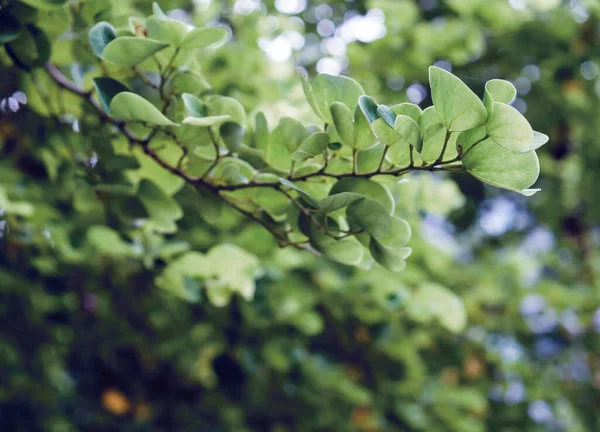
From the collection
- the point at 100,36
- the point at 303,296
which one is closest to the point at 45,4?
the point at 100,36

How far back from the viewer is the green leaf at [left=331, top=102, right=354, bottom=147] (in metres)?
0.52

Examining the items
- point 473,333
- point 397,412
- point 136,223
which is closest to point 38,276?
point 136,223

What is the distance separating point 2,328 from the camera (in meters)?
1.60

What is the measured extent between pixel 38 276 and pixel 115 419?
704mm

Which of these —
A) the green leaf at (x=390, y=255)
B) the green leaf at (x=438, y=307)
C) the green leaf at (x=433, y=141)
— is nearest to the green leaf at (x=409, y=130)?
the green leaf at (x=433, y=141)

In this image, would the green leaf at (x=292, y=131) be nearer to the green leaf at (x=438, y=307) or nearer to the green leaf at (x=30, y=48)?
the green leaf at (x=30, y=48)

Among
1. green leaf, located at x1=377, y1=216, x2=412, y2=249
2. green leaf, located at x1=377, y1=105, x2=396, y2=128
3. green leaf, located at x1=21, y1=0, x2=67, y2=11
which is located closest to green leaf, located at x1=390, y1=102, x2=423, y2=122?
green leaf, located at x1=377, y1=105, x2=396, y2=128

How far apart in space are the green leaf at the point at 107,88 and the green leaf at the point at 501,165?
15.5 inches

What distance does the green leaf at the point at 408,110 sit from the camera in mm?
502

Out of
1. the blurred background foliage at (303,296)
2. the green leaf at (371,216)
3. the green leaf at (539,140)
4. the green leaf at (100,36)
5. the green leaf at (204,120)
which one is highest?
the green leaf at (539,140)

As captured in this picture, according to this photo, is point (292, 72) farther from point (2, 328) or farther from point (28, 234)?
point (2, 328)

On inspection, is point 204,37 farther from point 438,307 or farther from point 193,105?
point 438,307

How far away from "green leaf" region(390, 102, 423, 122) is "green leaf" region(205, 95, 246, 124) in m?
0.20

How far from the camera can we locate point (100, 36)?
627 millimetres
